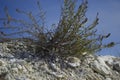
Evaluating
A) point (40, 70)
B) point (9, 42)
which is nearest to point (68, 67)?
point (40, 70)

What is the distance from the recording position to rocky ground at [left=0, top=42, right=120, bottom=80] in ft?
12.5

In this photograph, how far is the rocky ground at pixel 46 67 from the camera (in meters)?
3.81

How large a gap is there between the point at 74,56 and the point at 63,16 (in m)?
0.61

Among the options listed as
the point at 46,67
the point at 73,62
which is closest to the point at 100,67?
the point at 73,62

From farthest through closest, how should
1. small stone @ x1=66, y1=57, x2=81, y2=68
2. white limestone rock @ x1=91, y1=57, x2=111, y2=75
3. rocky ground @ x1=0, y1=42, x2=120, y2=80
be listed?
white limestone rock @ x1=91, y1=57, x2=111, y2=75 → small stone @ x1=66, y1=57, x2=81, y2=68 → rocky ground @ x1=0, y1=42, x2=120, y2=80

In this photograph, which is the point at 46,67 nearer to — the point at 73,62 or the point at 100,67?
the point at 73,62

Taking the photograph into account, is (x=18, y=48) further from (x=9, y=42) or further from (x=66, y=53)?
(x=66, y=53)

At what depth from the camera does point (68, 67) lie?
440cm

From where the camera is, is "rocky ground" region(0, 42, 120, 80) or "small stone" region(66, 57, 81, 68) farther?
"small stone" region(66, 57, 81, 68)

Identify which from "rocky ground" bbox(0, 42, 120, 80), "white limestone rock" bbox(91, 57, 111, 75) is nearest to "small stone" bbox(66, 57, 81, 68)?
"rocky ground" bbox(0, 42, 120, 80)

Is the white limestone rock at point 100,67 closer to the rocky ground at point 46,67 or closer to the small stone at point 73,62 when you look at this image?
the rocky ground at point 46,67

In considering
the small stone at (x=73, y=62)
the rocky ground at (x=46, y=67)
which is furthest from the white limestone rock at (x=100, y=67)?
the small stone at (x=73, y=62)

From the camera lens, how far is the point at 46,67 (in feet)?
13.7

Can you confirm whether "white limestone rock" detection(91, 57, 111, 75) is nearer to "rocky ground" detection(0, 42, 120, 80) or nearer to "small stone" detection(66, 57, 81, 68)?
"rocky ground" detection(0, 42, 120, 80)
